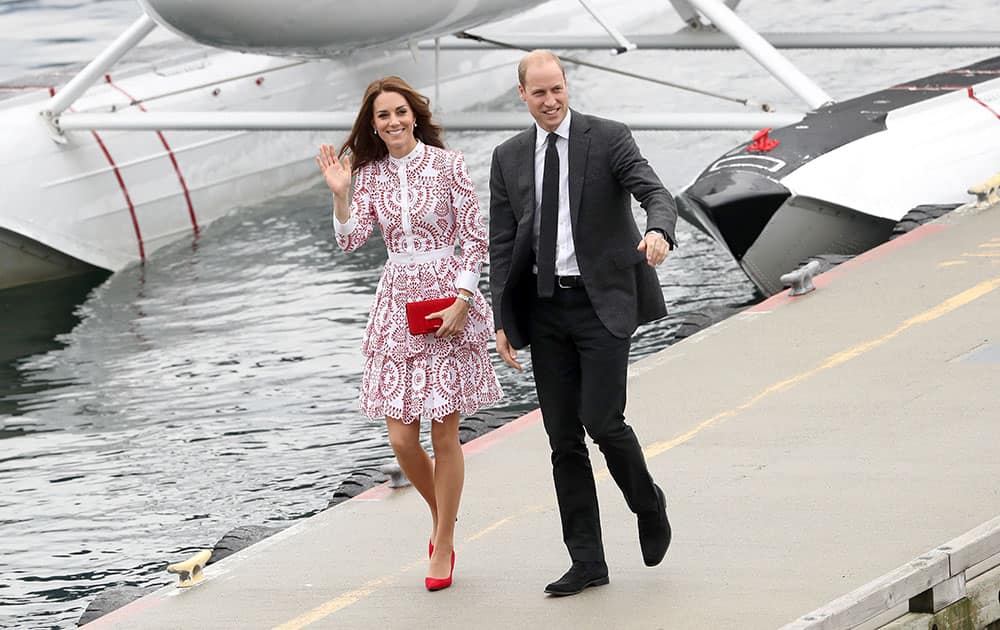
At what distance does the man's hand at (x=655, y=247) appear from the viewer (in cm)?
448

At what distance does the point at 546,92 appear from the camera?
4746mm

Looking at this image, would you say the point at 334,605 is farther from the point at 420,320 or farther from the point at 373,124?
the point at 373,124

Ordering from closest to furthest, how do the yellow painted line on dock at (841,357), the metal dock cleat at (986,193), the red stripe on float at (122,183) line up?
the yellow painted line on dock at (841,357), the metal dock cleat at (986,193), the red stripe on float at (122,183)

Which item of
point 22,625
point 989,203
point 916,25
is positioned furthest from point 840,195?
point 916,25

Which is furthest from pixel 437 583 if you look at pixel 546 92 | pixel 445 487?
pixel 546 92

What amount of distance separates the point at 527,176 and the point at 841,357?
9.66 feet

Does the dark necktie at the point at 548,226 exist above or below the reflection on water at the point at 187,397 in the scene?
above

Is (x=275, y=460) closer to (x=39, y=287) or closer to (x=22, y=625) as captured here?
(x=22, y=625)

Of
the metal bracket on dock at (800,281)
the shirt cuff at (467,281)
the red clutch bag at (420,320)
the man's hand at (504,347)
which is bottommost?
the metal bracket on dock at (800,281)

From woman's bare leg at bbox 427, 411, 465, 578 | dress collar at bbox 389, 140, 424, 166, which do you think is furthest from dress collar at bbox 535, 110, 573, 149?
woman's bare leg at bbox 427, 411, 465, 578

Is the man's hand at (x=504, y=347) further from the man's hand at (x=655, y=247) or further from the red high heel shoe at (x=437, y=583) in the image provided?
the red high heel shoe at (x=437, y=583)

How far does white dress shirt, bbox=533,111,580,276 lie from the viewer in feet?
15.8

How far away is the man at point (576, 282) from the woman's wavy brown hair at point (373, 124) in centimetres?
37

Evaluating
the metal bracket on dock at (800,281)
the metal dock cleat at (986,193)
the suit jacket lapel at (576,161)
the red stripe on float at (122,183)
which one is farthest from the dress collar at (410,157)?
the red stripe on float at (122,183)
